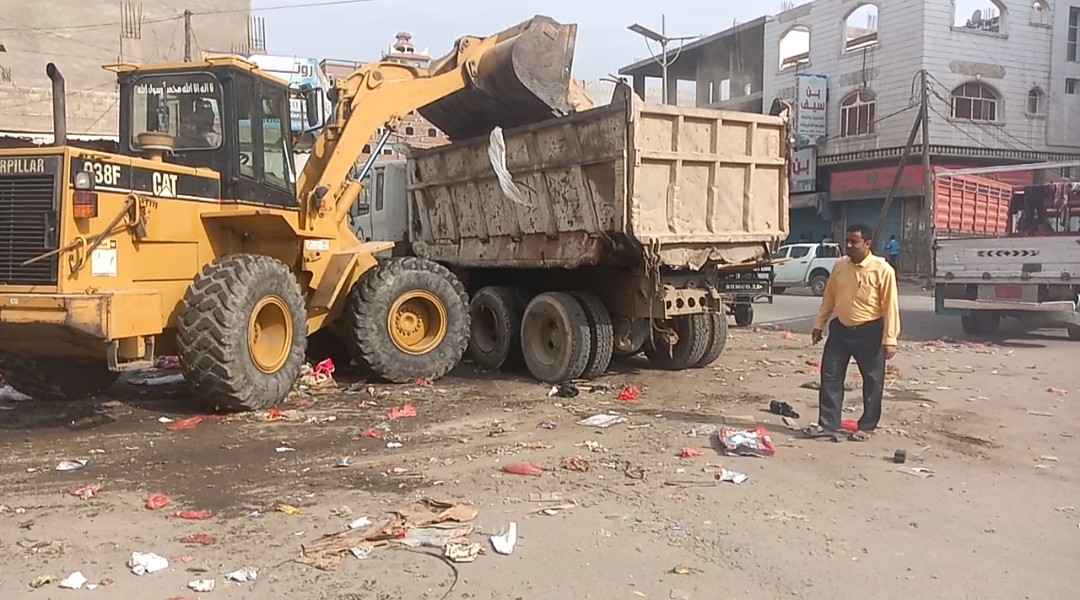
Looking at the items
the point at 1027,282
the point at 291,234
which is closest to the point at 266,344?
the point at 291,234

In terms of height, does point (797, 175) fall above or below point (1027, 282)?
above

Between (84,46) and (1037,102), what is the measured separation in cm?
3276

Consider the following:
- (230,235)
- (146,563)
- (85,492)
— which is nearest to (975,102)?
(230,235)

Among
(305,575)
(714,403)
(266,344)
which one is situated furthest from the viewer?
(714,403)

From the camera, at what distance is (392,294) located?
8680 mm

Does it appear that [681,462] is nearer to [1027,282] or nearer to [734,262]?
[734,262]

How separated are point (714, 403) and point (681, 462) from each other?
2208 millimetres

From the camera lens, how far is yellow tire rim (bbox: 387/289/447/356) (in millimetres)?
8852

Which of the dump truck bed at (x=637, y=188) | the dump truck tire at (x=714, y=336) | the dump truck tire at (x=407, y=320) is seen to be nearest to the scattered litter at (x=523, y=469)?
the dump truck bed at (x=637, y=188)

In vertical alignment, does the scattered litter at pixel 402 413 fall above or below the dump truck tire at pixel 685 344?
below

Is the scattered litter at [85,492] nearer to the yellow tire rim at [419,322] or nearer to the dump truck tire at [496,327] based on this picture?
the yellow tire rim at [419,322]

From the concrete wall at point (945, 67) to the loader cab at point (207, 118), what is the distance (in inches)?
979

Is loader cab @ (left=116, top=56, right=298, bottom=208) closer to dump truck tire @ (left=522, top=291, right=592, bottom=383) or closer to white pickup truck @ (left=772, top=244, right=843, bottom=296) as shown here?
dump truck tire @ (left=522, top=291, right=592, bottom=383)

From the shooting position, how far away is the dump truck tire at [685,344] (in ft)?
31.7
